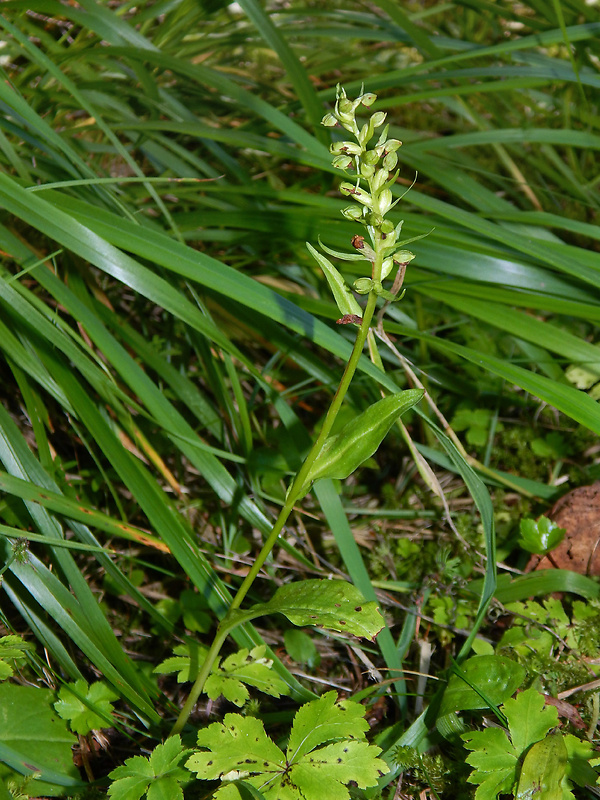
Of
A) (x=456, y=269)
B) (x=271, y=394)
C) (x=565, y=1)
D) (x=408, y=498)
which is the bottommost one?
(x=408, y=498)

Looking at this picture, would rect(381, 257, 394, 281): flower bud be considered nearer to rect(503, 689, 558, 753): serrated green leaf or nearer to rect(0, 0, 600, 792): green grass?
rect(0, 0, 600, 792): green grass

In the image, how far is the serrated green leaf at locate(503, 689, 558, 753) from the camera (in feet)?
3.99

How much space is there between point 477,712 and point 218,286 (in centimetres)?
108

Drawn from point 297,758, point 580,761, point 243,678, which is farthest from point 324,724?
point 580,761

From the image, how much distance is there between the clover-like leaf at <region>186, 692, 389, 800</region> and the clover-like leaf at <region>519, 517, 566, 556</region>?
0.68 metres

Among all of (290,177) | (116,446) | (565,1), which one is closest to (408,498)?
(116,446)

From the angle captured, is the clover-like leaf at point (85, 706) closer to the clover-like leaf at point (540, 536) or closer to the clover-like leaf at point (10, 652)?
the clover-like leaf at point (10, 652)

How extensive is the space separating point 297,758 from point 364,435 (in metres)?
0.63

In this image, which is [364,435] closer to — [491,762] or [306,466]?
[306,466]

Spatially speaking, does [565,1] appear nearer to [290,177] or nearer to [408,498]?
[290,177]

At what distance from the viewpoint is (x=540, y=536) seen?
1.64 m

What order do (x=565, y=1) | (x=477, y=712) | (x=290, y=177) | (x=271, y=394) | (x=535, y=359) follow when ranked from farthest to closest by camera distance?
(x=290, y=177), (x=565, y=1), (x=535, y=359), (x=271, y=394), (x=477, y=712)

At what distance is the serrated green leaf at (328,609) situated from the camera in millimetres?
1072

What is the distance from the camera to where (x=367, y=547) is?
6.20 feet
